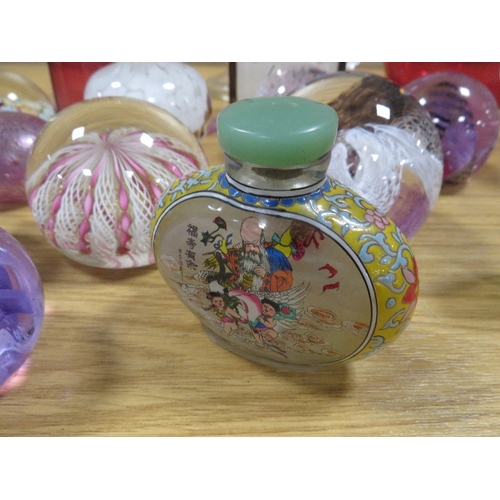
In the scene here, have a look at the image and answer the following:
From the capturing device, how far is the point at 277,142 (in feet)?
1.25

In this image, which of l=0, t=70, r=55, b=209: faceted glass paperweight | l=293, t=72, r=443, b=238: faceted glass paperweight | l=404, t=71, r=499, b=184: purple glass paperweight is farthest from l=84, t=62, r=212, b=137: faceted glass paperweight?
l=404, t=71, r=499, b=184: purple glass paperweight

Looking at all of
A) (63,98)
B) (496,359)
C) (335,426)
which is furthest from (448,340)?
(63,98)

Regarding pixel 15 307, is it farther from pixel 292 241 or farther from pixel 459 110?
pixel 459 110

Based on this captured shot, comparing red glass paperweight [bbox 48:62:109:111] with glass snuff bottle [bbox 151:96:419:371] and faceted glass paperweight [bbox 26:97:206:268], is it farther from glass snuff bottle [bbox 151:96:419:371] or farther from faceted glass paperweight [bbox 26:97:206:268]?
glass snuff bottle [bbox 151:96:419:371]

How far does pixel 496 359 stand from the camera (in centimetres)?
51

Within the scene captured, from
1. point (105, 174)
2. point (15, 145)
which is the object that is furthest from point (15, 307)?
point (15, 145)

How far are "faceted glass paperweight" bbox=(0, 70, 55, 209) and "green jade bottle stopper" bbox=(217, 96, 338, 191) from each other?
0.39 metres

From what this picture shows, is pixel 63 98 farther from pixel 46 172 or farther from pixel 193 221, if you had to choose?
pixel 193 221

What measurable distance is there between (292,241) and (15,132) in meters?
0.48

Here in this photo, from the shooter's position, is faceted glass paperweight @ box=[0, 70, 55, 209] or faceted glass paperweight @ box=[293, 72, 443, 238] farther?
faceted glass paperweight @ box=[0, 70, 55, 209]

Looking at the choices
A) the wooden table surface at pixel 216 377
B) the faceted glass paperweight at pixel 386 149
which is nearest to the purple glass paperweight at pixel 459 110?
the faceted glass paperweight at pixel 386 149

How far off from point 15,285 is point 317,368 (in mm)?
280

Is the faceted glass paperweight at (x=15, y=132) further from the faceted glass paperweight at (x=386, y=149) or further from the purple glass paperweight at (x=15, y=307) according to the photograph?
the faceted glass paperweight at (x=386, y=149)

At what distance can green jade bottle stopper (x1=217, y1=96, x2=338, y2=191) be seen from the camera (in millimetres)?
386
